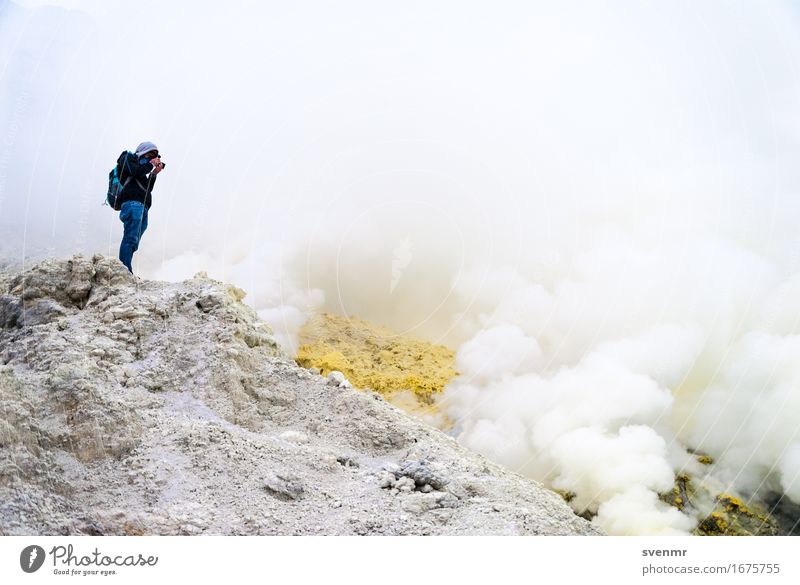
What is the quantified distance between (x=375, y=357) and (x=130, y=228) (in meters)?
4.58

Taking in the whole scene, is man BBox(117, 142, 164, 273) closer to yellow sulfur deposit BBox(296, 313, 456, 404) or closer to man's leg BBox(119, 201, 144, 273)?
man's leg BBox(119, 201, 144, 273)

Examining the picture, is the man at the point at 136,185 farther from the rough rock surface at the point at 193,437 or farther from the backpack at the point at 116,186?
the rough rock surface at the point at 193,437

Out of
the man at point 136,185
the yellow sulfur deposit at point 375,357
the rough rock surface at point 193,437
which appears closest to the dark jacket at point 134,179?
the man at point 136,185

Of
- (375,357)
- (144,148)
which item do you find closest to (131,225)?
(144,148)

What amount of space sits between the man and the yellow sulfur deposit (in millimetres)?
3514

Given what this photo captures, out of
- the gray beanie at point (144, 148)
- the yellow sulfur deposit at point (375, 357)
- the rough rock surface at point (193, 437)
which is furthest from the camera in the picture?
the yellow sulfur deposit at point (375, 357)

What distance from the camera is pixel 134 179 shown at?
757 cm

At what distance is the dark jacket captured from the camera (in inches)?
294

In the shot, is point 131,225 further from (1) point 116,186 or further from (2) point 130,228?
(1) point 116,186

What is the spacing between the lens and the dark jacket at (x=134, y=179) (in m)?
7.47

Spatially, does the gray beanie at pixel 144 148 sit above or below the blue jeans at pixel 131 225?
above
